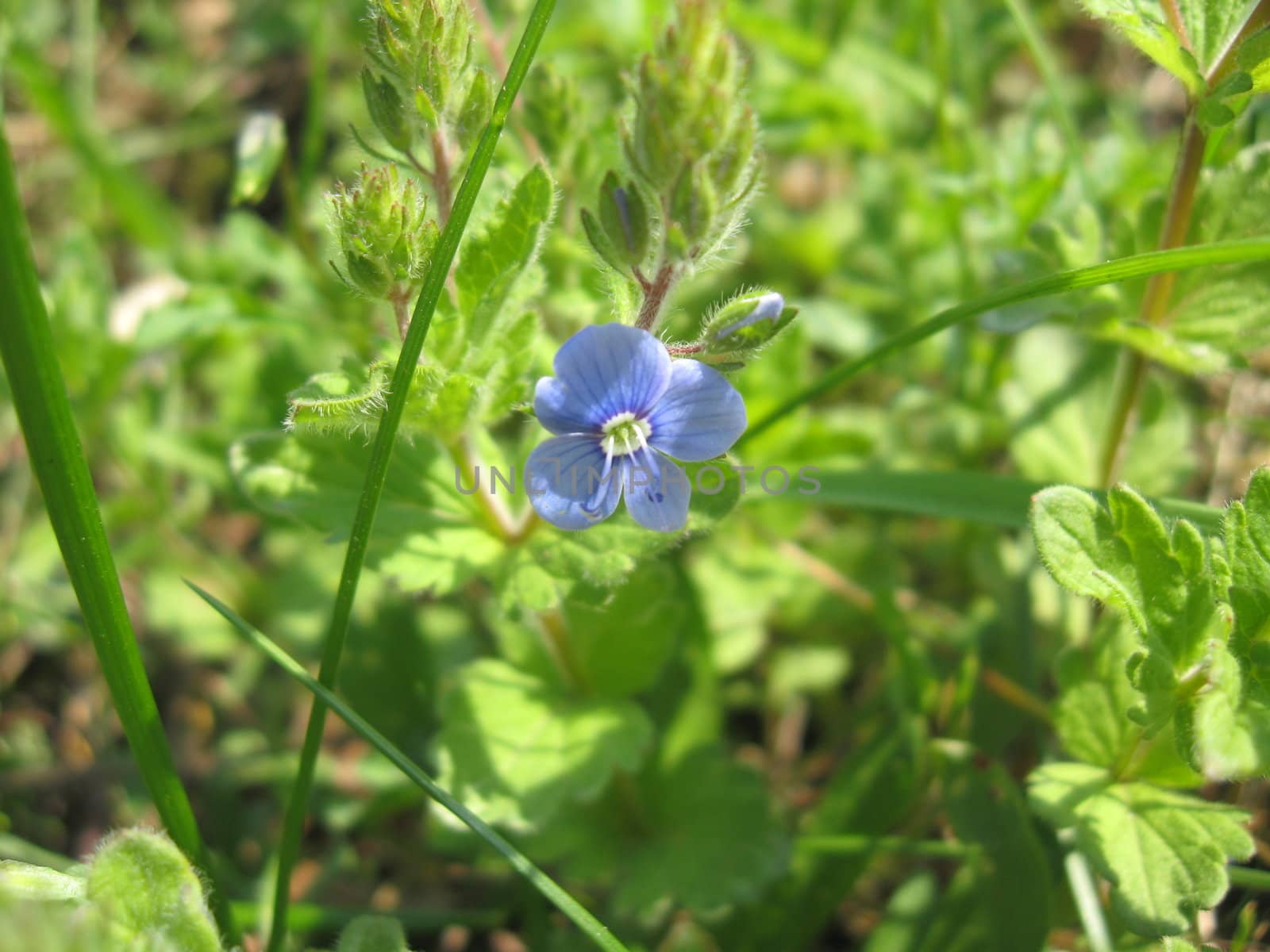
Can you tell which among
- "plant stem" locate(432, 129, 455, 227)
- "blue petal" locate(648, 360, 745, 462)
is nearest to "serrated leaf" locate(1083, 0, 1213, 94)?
"blue petal" locate(648, 360, 745, 462)

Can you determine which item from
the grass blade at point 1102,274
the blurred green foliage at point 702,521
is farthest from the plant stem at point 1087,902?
the grass blade at point 1102,274

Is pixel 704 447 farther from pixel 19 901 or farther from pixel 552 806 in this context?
pixel 19 901

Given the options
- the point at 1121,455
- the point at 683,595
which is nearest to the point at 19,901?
the point at 683,595

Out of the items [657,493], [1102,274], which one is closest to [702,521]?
[657,493]

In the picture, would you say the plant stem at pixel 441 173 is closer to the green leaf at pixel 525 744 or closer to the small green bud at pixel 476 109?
the small green bud at pixel 476 109

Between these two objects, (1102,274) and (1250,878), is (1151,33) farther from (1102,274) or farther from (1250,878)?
(1250,878)
